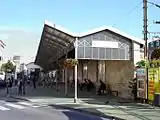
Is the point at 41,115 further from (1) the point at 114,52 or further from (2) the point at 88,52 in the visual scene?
(1) the point at 114,52

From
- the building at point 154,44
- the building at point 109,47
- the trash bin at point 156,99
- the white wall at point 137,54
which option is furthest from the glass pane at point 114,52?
the trash bin at point 156,99

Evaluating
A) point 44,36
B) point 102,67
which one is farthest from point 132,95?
point 44,36

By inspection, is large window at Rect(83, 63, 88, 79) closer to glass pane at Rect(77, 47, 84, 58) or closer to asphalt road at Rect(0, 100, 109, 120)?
glass pane at Rect(77, 47, 84, 58)

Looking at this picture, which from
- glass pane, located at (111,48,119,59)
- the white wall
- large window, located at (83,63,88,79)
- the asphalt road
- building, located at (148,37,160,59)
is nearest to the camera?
the asphalt road

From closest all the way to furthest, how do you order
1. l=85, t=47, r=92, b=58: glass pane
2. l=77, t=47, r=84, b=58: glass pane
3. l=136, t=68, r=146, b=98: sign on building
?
l=136, t=68, r=146, b=98: sign on building < l=77, t=47, r=84, b=58: glass pane < l=85, t=47, r=92, b=58: glass pane

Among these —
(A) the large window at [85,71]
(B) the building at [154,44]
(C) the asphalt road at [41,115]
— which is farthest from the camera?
(A) the large window at [85,71]

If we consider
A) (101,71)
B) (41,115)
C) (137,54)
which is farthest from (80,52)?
(41,115)

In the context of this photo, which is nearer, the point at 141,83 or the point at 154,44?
the point at 141,83

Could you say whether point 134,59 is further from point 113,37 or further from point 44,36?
point 44,36

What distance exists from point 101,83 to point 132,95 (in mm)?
7068

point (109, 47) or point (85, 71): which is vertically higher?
point (109, 47)

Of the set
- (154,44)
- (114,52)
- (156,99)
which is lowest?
(156,99)

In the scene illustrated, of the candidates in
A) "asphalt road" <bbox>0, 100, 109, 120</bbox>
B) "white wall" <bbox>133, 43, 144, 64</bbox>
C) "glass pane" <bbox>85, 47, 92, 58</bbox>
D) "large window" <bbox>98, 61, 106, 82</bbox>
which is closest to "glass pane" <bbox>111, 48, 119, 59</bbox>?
"white wall" <bbox>133, 43, 144, 64</bbox>

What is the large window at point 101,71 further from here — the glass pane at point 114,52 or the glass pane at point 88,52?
the glass pane at point 88,52
